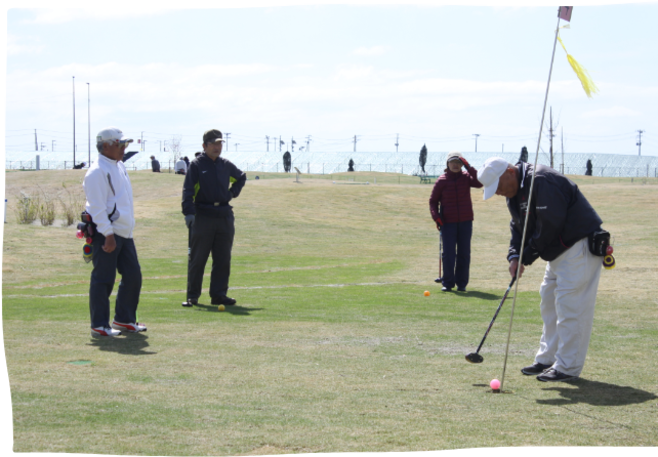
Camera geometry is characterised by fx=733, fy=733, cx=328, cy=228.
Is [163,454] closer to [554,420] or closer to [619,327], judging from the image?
[554,420]

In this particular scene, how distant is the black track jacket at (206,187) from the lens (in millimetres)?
10477

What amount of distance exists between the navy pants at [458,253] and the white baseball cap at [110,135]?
6.53 metres

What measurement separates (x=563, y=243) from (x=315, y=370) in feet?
7.68

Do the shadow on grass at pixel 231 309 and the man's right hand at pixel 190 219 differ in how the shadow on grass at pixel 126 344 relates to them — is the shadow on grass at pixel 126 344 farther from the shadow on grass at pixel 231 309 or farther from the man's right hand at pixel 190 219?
the man's right hand at pixel 190 219

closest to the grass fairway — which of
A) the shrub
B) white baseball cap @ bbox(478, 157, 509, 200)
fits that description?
white baseball cap @ bbox(478, 157, 509, 200)

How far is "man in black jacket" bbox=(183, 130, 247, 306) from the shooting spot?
10.5 m

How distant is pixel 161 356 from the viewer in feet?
22.7

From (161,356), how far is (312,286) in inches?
262

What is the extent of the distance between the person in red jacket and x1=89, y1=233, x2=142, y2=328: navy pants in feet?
19.6

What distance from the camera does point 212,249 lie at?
10828 millimetres

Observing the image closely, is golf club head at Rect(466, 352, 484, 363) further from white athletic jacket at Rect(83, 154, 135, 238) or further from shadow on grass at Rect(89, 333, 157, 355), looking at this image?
white athletic jacket at Rect(83, 154, 135, 238)

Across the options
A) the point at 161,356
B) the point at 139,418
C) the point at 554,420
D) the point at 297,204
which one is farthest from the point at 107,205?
the point at 297,204

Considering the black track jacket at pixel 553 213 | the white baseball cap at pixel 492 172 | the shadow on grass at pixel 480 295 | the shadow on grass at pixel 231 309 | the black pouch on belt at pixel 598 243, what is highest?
the white baseball cap at pixel 492 172

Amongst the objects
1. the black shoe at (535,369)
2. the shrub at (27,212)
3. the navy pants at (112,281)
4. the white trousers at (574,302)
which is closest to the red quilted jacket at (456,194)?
the navy pants at (112,281)
